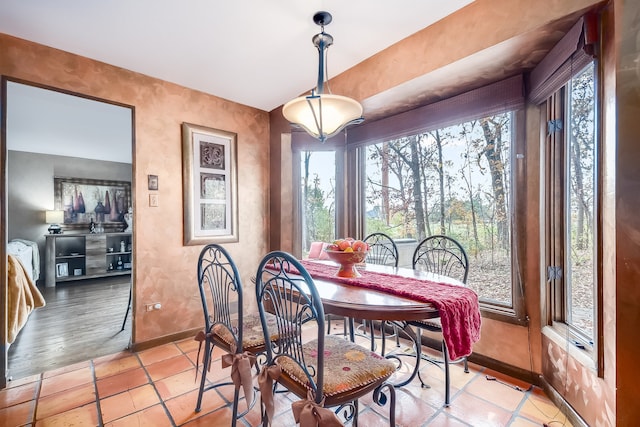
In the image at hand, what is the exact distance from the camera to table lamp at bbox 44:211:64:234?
5393mm

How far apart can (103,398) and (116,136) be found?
3.92 metres

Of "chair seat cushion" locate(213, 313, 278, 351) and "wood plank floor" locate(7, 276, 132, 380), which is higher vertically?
"chair seat cushion" locate(213, 313, 278, 351)

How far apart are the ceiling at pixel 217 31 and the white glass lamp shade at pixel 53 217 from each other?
4.51 m

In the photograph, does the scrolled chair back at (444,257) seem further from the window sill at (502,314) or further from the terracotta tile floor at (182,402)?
the terracotta tile floor at (182,402)


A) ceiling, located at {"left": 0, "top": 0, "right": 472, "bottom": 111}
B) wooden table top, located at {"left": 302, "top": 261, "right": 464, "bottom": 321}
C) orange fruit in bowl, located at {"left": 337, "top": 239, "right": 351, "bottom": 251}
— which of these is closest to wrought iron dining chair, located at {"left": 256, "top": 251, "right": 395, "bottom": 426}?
wooden table top, located at {"left": 302, "top": 261, "right": 464, "bottom": 321}

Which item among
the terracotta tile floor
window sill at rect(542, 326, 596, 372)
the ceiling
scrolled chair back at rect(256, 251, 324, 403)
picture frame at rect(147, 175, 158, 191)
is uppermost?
the ceiling

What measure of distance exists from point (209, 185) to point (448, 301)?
2.58 meters

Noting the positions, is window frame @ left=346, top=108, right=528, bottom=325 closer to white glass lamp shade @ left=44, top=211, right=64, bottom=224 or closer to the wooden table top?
the wooden table top

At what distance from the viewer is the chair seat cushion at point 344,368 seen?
1.24 metres

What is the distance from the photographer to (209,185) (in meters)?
3.10

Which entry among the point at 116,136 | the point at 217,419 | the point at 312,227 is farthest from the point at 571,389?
the point at 116,136

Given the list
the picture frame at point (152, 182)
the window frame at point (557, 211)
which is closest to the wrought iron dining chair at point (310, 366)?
the window frame at point (557, 211)

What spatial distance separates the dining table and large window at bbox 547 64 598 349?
0.77 meters

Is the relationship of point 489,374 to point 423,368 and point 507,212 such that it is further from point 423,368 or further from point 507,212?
point 507,212
